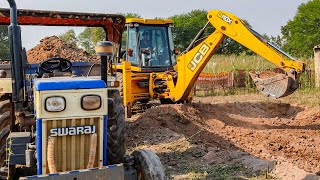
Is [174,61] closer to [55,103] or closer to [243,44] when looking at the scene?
[243,44]

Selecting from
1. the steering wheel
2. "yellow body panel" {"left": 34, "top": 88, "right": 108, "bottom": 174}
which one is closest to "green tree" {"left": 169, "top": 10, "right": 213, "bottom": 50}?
the steering wheel

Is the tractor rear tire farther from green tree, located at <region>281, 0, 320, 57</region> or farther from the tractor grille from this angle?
green tree, located at <region>281, 0, 320, 57</region>

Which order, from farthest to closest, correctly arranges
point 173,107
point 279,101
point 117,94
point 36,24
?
point 279,101 → point 173,107 → point 36,24 → point 117,94

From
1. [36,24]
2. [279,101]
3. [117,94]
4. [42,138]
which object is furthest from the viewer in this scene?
[279,101]

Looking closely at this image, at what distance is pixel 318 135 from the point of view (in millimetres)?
10844

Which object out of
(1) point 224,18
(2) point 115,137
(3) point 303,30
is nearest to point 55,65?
(2) point 115,137

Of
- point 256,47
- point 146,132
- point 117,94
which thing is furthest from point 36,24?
point 256,47

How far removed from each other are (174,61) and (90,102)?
9.10m

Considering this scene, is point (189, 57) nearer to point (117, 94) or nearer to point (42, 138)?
point (117, 94)

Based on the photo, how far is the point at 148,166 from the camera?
17.5ft

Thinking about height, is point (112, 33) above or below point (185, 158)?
above

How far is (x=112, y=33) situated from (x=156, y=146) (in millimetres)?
2605

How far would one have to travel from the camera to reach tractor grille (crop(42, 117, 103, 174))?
486 cm

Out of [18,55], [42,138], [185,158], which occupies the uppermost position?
[18,55]
